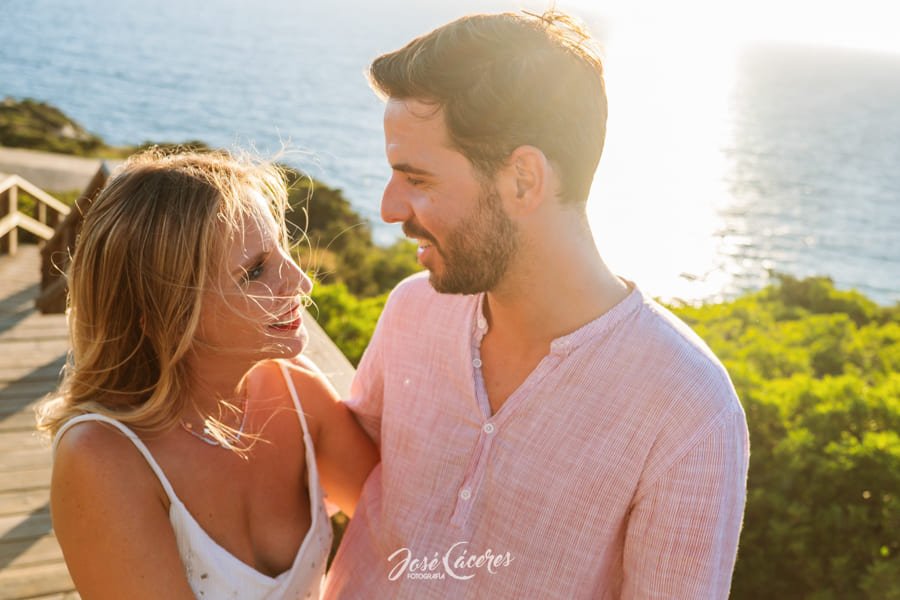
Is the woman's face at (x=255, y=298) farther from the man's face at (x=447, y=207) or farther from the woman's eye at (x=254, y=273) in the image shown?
the man's face at (x=447, y=207)

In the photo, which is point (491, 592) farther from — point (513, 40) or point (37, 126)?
→ point (37, 126)

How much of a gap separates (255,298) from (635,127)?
66.8 meters

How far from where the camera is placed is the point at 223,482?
7.12 ft

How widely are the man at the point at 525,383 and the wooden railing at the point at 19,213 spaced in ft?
23.2

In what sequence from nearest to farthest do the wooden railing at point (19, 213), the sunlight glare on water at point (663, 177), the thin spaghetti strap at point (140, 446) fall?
1. the thin spaghetti strap at point (140, 446)
2. the wooden railing at point (19, 213)
3. the sunlight glare on water at point (663, 177)

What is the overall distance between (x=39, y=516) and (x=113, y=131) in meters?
46.9

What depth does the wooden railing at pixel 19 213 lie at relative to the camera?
335 inches

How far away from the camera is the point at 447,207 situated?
2.19 metres

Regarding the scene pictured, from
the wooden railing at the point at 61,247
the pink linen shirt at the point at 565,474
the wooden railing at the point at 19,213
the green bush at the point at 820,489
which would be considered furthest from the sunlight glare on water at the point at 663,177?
the wooden railing at the point at 19,213

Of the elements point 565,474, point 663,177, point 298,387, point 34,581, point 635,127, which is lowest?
point 663,177

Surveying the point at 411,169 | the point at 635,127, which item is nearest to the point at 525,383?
the point at 411,169

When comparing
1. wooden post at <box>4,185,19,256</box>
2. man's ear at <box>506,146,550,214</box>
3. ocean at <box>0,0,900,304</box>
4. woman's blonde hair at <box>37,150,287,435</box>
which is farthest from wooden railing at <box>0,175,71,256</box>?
man's ear at <box>506,146,550,214</box>

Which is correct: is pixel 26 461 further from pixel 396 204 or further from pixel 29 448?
pixel 396 204

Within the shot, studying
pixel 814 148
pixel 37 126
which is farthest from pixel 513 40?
pixel 814 148
